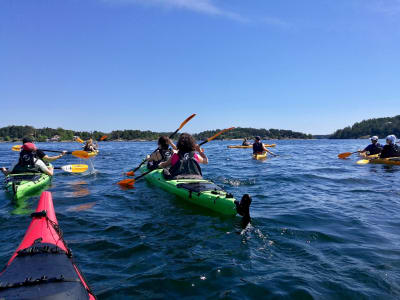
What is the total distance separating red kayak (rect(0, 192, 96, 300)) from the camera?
216 cm

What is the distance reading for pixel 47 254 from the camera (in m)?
2.87

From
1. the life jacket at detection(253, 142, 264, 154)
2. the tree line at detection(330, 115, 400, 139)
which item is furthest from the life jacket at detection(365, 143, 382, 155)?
the tree line at detection(330, 115, 400, 139)

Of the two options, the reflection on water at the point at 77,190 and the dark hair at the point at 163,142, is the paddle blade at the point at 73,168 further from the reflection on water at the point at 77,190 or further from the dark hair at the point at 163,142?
the dark hair at the point at 163,142

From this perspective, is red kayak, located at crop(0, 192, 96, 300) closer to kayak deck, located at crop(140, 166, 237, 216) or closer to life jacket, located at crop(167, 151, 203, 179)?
kayak deck, located at crop(140, 166, 237, 216)

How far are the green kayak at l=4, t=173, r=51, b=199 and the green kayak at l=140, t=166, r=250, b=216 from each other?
3.92m

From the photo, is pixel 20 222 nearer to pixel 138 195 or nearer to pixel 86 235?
pixel 86 235

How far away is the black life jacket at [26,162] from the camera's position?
8398mm

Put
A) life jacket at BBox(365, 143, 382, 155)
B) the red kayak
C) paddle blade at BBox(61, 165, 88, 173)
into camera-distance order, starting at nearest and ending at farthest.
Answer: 1. the red kayak
2. paddle blade at BBox(61, 165, 88, 173)
3. life jacket at BBox(365, 143, 382, 155)

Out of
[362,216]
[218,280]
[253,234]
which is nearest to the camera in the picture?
[218,280]

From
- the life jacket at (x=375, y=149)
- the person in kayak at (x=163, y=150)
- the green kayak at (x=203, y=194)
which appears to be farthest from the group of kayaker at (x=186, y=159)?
the life jacket at (x=375, y=149)

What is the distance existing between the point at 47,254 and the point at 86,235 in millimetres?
1897

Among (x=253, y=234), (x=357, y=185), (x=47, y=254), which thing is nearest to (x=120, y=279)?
(x=47, y=254)

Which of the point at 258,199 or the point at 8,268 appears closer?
the point at 8,268

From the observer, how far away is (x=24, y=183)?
7.47 metres
